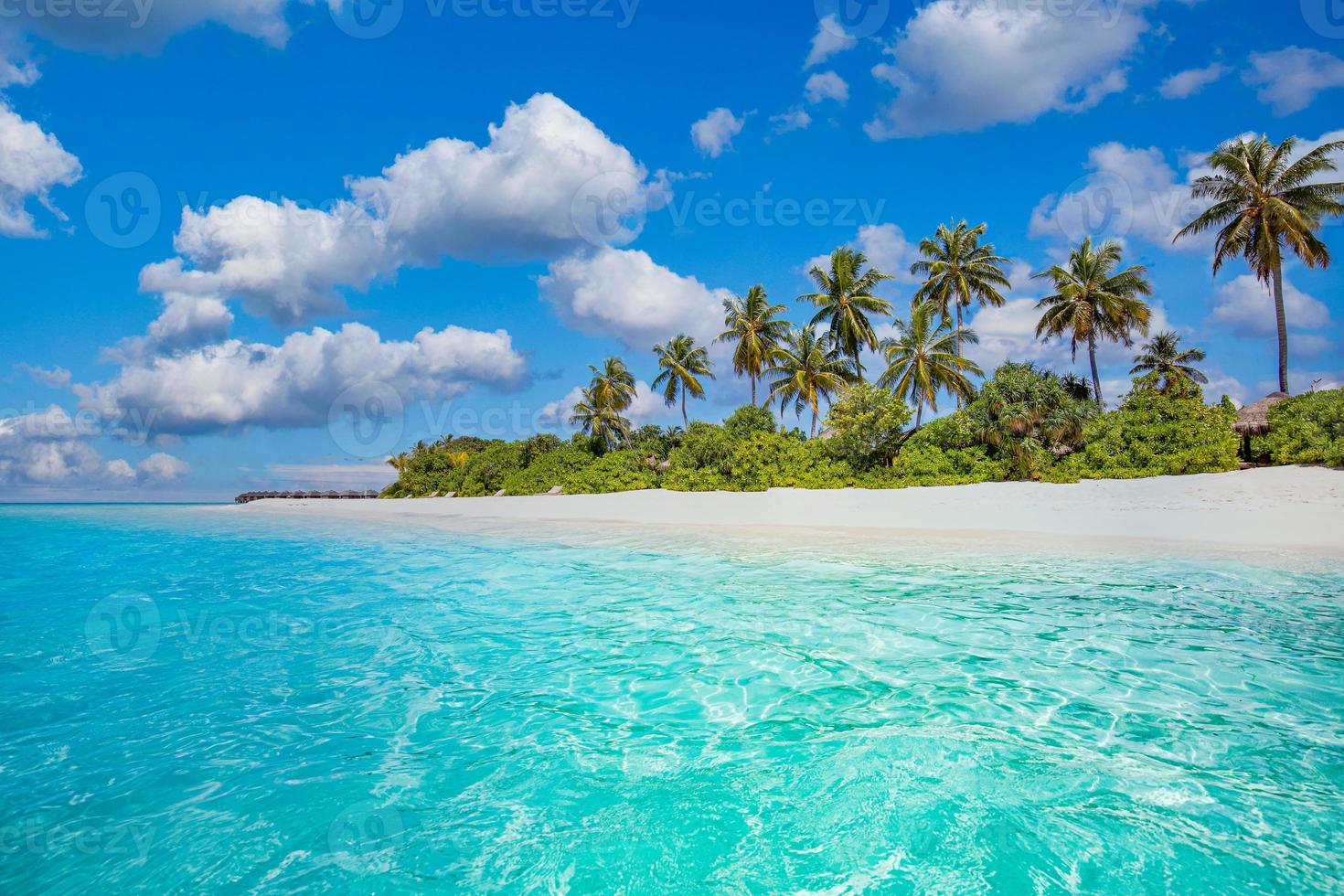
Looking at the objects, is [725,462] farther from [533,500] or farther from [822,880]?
[822,880]

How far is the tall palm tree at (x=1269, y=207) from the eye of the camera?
102ft

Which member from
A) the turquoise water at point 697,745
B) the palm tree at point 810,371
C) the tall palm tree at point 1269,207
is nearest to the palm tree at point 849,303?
the palm tree at point 810,371

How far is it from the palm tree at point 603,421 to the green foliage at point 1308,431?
3771cm

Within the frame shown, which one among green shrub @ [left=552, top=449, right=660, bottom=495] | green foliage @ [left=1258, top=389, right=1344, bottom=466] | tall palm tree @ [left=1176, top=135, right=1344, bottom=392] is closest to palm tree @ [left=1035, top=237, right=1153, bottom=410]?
tall palm tree @ [left=1176, top=135, right=1344, bottom=392]

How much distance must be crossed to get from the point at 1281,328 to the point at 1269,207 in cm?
644

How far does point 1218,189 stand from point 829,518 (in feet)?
103

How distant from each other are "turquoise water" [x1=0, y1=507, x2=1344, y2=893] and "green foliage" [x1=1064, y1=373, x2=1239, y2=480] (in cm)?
1523

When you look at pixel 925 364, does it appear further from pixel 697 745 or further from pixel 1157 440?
pixel 697 745

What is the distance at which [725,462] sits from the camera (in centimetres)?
3506

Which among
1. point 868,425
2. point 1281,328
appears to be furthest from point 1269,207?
point 868,425

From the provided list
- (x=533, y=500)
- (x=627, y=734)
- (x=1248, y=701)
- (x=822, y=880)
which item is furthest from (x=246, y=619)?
(x=533, y=500)

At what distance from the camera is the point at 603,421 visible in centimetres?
5119

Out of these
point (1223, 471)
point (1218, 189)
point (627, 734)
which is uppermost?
point (1218, 189)

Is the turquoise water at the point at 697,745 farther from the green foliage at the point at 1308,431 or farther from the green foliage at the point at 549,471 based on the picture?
the green foliage at the point at 549,471
